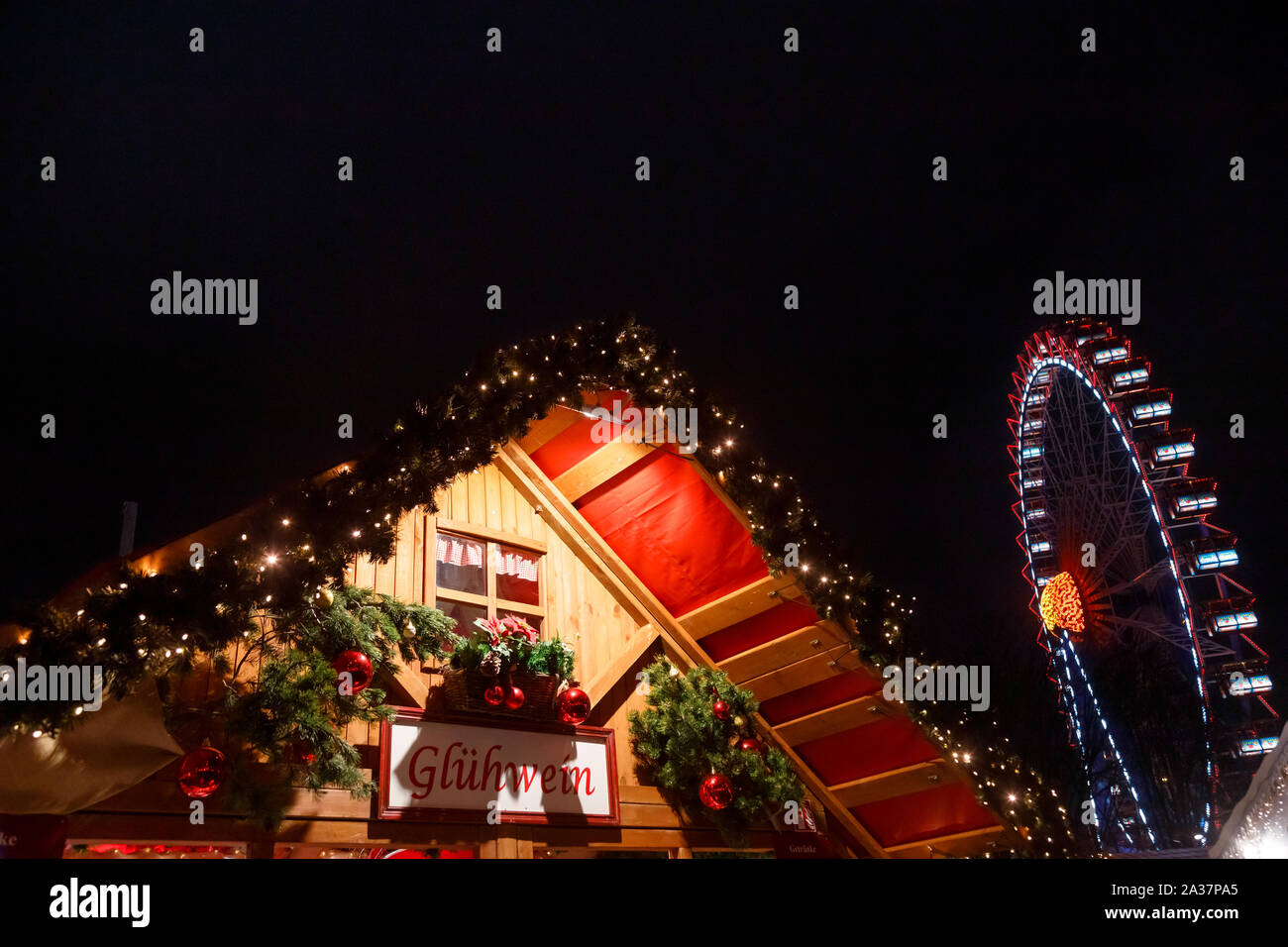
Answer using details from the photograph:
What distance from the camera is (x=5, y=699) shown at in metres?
→ 2.96

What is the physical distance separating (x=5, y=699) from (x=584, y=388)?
319 cm

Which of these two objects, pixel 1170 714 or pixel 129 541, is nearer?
pixel 129 541

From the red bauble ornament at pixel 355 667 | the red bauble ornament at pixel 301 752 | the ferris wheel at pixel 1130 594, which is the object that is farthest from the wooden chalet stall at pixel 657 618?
the ferris wheel at pixel 1130 594

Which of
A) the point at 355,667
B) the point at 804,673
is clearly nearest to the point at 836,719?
the point at 804,673

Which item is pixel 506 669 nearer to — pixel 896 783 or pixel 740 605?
pixel 740 605

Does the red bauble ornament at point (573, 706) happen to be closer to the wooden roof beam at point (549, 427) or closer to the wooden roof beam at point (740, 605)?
the wooden roof beam at point (740, 605)

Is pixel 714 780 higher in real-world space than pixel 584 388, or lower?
lower

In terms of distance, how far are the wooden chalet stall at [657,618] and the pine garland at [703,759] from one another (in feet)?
0.42

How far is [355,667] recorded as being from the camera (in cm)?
425

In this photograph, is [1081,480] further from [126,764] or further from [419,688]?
[126,764]

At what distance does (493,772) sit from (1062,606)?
17201 millimetres

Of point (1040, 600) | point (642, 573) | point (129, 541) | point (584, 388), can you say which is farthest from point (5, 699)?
point (1040, 600)

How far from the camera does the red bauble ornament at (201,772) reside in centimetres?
376

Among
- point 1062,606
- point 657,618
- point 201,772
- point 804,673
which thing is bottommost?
point 201,772
